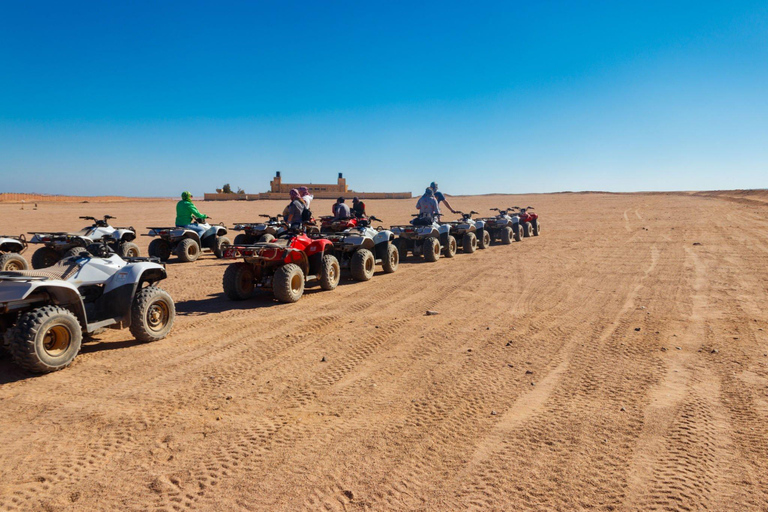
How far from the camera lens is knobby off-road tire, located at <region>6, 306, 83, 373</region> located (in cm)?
406

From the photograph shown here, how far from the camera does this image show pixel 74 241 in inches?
397

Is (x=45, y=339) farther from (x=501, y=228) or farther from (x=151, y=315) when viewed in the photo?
(x=501, y=228)

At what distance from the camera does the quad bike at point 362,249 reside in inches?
357

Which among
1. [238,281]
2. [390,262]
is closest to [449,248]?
[390,262]

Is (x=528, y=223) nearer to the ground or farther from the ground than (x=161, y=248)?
farther from the ground

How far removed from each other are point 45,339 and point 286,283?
10.6 ft

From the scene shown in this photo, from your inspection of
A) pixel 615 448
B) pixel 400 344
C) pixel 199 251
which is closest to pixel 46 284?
pixel 400 344

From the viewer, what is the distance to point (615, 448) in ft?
10.3

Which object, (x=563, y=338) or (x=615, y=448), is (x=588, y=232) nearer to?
(x=563, y=338)

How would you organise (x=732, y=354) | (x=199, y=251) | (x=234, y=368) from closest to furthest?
1. (x=234, y=368)
2. (x=732, y=354)
3. (x=199, y=251)

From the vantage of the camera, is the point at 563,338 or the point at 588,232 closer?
the point at 563,338

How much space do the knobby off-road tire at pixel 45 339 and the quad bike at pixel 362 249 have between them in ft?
16.4

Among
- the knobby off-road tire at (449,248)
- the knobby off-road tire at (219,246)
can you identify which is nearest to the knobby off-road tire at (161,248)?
the knobby off-road tire at (219,246)

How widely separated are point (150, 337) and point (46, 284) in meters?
1.24
